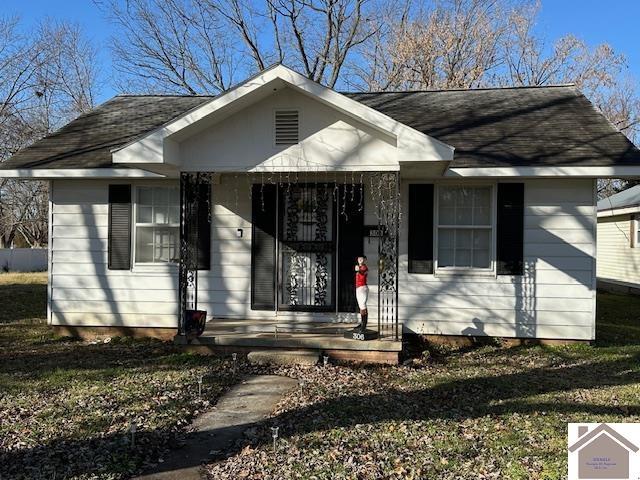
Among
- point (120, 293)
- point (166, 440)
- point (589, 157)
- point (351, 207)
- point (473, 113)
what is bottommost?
point (166, 440)

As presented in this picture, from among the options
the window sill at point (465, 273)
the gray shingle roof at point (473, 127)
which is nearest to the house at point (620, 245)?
the gray shingle roof at point (473, 127)

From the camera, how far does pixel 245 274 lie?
29.2 feet

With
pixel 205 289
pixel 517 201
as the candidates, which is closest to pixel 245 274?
pixel 205 289

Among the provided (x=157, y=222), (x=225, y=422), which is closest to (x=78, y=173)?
(x=157, y=222)

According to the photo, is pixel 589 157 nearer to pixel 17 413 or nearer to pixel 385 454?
pixel 385 454

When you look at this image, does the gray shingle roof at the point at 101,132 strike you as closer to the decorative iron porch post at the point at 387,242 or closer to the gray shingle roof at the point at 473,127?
the gray shingle roof at the point at 473,127

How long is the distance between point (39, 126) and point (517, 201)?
26436 mm

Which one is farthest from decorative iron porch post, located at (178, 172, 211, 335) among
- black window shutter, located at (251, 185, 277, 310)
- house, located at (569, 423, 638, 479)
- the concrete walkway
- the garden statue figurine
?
house, located at (569, 423, 638, 479)

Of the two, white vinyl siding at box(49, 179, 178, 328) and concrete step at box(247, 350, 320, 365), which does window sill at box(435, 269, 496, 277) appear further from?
white vinyl siding at box(49, 179, 178, 328)

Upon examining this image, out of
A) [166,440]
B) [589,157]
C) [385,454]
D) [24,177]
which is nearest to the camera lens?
[385,454]

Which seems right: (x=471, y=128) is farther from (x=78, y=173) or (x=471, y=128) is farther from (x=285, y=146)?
(x=78, y=173)

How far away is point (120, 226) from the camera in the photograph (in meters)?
8.99

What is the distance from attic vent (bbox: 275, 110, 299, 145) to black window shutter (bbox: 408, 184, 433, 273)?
7.01ft

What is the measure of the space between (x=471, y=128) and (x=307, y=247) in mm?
3372
